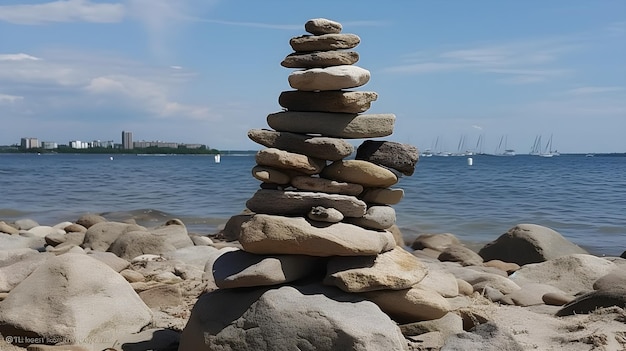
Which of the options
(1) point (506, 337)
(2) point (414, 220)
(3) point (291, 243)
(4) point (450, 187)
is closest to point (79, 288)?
(3) point (291, 243)

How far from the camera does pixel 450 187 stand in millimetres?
32781

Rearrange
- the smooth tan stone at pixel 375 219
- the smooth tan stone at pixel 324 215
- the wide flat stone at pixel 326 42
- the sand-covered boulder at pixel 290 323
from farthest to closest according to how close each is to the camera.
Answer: the wide flat stone at pixel 326 42 < the smooth tan stone at pixel 375 219 < the smooth tan stone at pixel 324 215 < the sand-covered boulder at pixel 290 323

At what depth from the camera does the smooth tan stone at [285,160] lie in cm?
648

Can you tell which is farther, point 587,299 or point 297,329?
point 587,299

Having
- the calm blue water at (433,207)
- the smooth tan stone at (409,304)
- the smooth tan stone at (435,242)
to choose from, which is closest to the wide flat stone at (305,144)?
the smooth tan stone at (409,304)

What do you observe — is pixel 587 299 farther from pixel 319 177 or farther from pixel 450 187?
pixel 450 187

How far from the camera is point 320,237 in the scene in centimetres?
622

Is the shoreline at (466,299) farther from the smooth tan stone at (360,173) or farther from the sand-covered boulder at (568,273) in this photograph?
the smooth tan stone at (360,173)

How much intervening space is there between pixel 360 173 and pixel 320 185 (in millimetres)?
420

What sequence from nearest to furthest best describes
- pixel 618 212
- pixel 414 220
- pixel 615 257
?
pixel 615 257, pixel 414 220, pixel 618 212

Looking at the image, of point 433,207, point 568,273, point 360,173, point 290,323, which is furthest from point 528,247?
point 433,207

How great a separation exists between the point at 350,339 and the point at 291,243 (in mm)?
1093

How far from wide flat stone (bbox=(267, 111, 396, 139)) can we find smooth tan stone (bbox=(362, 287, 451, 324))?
5.27 ft

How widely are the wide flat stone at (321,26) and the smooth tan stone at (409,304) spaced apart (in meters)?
2.68
